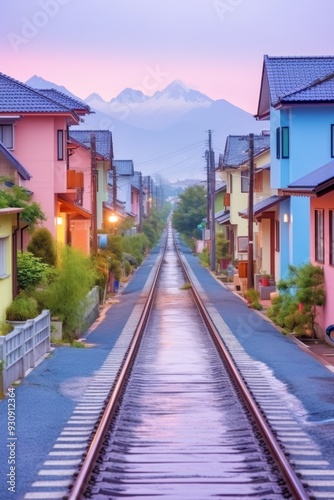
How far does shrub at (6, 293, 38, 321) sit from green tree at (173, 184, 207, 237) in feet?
222

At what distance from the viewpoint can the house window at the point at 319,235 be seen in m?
24.7

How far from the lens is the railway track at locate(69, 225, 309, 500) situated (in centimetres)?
925

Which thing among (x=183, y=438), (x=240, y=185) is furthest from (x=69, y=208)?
(x=183, y=438)

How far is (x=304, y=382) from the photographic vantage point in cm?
1627

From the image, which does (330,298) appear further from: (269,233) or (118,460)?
(269,233)

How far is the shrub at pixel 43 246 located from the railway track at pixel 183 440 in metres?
9.14

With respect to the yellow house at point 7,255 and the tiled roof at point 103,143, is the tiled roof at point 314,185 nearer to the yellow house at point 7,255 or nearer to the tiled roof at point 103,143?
the yellow house at point 7,255

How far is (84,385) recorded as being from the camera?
53.0ft

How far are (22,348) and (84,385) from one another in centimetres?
134

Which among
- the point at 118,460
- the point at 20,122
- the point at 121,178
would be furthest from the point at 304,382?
the point at 121,178

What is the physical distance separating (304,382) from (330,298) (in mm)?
7556

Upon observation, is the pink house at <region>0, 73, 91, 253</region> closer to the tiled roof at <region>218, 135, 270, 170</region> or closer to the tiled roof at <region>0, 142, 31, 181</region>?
the tiled roof at <region>0, 142, 31, 181</region>

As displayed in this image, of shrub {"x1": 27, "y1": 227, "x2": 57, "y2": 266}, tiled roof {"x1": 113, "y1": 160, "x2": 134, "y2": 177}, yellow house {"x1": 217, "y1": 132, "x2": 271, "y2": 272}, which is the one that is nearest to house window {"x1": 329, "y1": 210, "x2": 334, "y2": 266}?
shrub {"x1": 27, "y1": 227, "x2": 57, "y2": 266}

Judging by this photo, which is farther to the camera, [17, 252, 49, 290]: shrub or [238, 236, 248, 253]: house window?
[238, 236, 248, 253]: house window
